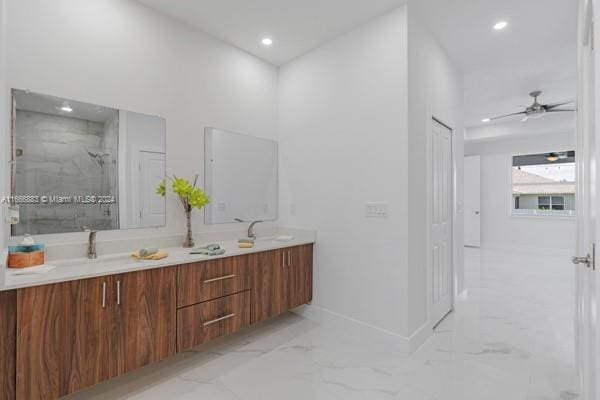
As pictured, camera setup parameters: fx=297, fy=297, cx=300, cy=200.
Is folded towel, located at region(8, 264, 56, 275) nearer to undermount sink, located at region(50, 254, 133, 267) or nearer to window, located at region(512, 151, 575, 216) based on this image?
undermount sink, located at region(50, 254, 133, 267)

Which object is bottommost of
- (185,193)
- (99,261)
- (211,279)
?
(211,279)

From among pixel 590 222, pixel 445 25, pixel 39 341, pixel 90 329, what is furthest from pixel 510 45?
pixel 39 341

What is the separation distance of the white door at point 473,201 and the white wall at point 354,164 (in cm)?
582

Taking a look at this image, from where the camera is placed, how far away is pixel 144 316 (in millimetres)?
1854

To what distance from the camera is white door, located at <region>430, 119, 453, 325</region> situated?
2.87 meters

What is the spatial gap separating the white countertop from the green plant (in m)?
0.38

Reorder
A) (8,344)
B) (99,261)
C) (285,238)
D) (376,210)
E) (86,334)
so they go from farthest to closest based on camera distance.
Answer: (285,238)
(376,210)
(99,261)
(86,334)
(8,344)

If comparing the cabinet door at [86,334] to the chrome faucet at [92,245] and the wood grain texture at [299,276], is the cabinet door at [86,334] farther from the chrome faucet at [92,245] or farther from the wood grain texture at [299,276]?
the wood grain texture at [299,276]

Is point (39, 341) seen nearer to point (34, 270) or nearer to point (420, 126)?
point (34, 270)

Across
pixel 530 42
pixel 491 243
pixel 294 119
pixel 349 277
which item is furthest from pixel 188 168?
pixel 491 243

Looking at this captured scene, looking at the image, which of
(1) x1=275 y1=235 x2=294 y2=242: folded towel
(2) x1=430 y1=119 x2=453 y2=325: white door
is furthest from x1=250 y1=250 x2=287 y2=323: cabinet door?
(2) x1=430 y1=119 x2=453 y2=325: white door

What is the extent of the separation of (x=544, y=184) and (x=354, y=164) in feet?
20.5

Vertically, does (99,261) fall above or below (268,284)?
above

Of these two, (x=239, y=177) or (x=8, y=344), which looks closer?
(x=8, y=344)
